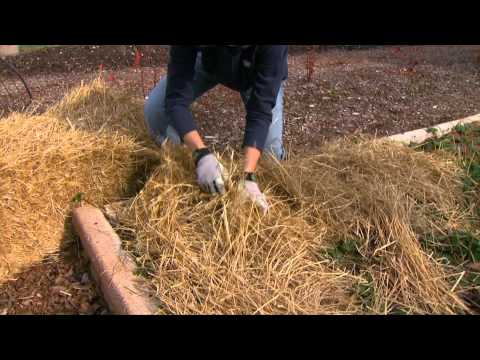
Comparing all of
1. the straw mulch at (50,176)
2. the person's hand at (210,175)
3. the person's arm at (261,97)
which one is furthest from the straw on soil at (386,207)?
the straw mulch at (50,176)

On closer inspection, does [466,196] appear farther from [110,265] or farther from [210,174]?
[110,265]

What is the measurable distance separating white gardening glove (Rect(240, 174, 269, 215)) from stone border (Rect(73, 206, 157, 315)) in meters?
0.56

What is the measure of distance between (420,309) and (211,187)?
0.97 metres

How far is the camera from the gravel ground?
5.73 feet

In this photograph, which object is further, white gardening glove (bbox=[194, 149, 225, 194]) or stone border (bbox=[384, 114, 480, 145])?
stone border (bbox=[384, 114, 480, 145])

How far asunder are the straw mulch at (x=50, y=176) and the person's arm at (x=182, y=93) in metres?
0.28

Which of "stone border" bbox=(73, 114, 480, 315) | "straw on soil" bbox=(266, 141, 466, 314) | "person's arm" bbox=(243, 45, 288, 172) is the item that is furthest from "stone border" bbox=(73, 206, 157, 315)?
"straw on soil" bbox=(266, 141, 466, 314)

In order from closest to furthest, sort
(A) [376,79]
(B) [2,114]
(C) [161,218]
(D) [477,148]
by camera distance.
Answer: (C) [161,218], (D) [477,148], (B) [2,114], (A) [376,79]

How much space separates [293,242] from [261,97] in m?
0.71

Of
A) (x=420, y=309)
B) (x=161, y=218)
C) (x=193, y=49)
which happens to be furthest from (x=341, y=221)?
(x=193, y=49)

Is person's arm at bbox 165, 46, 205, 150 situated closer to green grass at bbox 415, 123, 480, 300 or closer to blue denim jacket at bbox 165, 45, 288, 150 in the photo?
blue denim jacket at bbox 165, 45, 288, 150

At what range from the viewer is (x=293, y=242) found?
5.87 ft

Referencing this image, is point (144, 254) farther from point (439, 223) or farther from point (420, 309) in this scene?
point (439, 223)

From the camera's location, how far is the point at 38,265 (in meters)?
1.85
